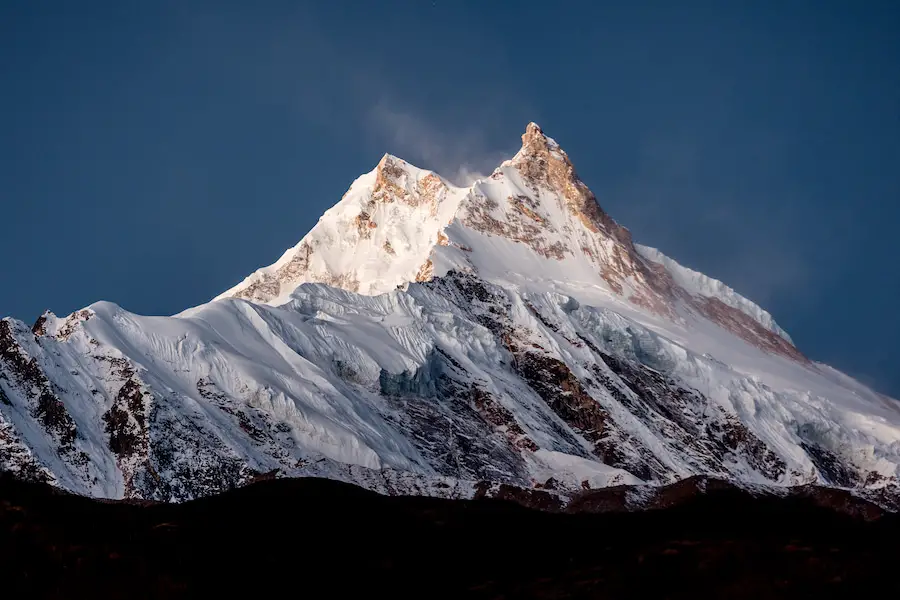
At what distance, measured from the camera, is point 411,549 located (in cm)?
3541

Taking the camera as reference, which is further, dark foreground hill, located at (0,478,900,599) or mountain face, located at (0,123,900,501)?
mountain face, located at (0,123,900,501)

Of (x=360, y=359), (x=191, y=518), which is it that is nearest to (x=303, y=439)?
(x=360, y=359)

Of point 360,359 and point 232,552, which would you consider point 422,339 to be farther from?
point 232,552

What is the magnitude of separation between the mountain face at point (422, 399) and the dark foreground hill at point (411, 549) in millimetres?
42349

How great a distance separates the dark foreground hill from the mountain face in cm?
4235

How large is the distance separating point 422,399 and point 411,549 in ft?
290

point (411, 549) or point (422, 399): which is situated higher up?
point (422, 399)

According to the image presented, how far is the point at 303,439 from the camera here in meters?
95.1

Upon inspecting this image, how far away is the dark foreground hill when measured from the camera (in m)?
29.0

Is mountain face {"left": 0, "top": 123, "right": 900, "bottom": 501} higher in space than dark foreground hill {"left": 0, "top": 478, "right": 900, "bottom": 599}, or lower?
higher

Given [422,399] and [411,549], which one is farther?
[422,399]

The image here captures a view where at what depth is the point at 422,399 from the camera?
12381 centimetres

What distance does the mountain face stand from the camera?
3356 inches

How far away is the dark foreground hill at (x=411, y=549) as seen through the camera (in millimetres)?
29047
